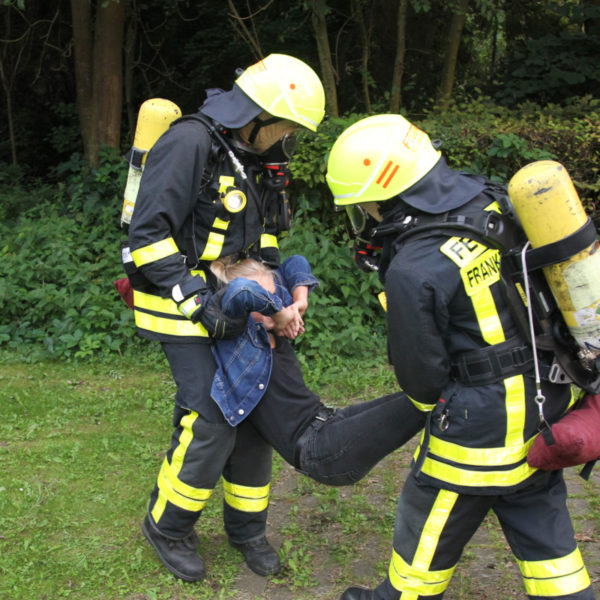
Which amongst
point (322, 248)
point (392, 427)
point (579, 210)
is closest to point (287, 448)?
point (392, 427)

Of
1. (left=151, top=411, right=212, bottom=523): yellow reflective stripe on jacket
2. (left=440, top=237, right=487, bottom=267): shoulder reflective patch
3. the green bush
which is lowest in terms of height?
the green bush

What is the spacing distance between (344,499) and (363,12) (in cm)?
709

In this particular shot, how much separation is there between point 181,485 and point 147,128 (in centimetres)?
162

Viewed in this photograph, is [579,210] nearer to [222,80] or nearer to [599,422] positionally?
[599,422]

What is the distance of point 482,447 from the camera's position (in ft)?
8.41

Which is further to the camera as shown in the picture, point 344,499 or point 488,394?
point 344,499

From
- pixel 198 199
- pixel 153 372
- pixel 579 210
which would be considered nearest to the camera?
pixel 579 210

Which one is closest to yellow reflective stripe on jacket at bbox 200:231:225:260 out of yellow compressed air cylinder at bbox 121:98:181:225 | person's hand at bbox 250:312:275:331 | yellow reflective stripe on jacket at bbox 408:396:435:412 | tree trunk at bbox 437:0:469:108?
person's hand at bbox 250:312:275:331

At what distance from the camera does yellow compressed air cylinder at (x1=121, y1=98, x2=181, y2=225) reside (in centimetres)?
343

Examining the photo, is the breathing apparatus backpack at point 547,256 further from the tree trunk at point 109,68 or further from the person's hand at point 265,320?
the tree trunk at point 109,68

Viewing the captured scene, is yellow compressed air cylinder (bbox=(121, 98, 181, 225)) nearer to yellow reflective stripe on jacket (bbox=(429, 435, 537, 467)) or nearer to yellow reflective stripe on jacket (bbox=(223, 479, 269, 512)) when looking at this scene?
yellow reflective stripe on jacket (bbox=(223, 479, 269, 512))

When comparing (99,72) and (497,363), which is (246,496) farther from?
(99,72)

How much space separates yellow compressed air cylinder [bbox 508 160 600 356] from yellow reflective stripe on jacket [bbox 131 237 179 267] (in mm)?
1387

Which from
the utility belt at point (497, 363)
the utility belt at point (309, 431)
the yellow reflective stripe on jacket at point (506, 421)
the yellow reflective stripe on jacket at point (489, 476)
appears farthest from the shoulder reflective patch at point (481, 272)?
the utility belt at point (309, 431)
